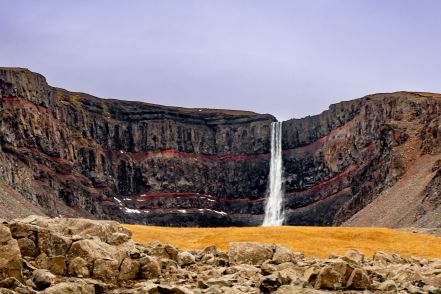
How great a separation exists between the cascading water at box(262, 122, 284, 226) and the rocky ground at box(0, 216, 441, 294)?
3970 inches

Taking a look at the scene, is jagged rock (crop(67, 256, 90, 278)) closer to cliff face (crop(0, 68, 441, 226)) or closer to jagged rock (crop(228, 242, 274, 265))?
jagged rock (crop(228, 242, 274, 265))

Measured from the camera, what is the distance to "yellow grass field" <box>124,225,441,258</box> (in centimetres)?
4466

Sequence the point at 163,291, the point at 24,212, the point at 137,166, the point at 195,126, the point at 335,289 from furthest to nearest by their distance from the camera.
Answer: the point at 195,126, the point at 137,166, the point at 24,212, the point at 335,289, the point at 163,291

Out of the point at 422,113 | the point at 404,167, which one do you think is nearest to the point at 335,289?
the point at 404,167

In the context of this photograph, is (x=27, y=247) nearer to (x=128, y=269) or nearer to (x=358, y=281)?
(x=128, y=269)

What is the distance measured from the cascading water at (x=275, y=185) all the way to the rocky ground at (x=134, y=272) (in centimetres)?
10084

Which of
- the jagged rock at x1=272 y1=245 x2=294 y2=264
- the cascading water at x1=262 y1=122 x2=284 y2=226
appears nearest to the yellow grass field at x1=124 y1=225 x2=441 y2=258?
the jagged rock at x1=272 y1=245 x2=294 y2=264

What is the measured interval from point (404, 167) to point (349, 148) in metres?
20.0

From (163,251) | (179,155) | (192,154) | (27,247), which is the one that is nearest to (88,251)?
(27,247)

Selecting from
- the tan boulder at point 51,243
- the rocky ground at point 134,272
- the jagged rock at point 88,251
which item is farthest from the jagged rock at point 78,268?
the tan boulder at point 51,243

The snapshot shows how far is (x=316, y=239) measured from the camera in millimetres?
48000

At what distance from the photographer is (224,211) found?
135m

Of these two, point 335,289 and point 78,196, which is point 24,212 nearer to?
point 78,196

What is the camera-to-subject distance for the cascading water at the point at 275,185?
126m
